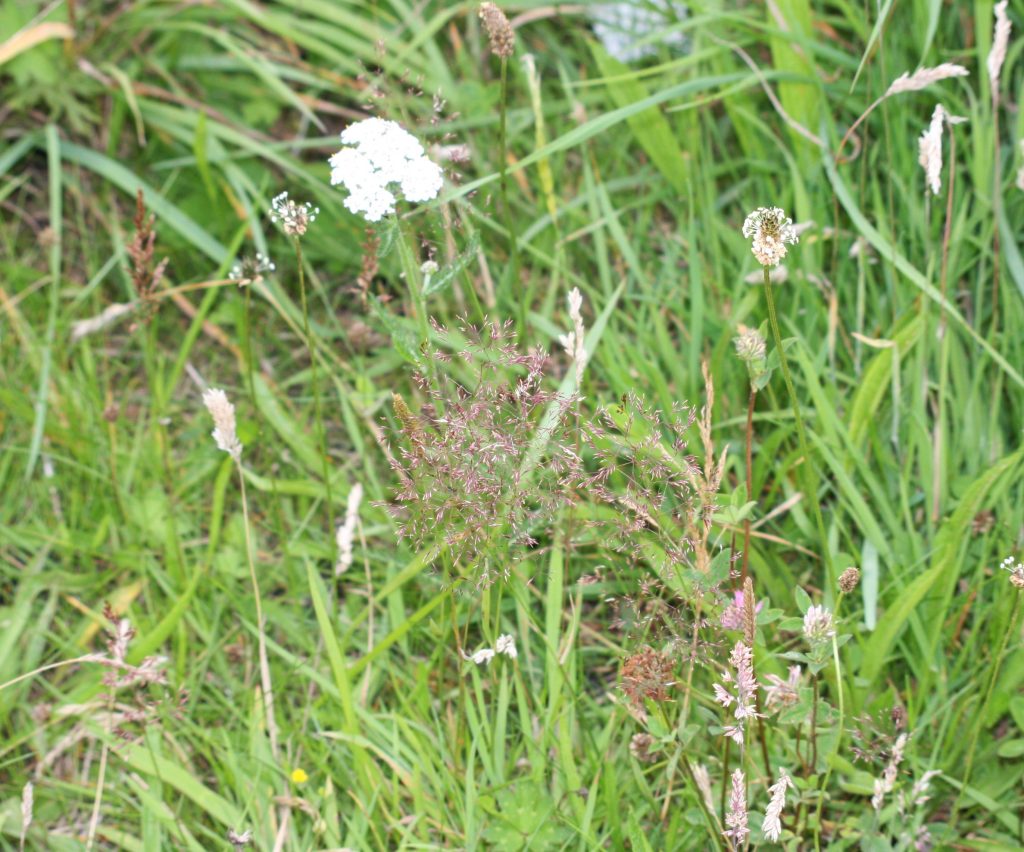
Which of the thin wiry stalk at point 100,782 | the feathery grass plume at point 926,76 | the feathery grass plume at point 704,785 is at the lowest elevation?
the feathery grass plume at point 704,785

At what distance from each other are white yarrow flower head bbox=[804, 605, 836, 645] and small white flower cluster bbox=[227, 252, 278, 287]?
1.12 m

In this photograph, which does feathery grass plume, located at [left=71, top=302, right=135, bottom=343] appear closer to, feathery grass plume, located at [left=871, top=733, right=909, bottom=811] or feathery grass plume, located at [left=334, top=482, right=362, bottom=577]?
feathery grass plume, located at [left=334, top=482, right=362, bottom=577]

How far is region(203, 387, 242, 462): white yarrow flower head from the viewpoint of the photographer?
6.36 ft

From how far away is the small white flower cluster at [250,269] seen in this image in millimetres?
2013

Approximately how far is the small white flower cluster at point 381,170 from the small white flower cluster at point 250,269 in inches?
10.3

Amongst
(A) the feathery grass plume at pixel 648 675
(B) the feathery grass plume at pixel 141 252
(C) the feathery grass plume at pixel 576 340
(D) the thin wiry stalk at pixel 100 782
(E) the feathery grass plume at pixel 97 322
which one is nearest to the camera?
(A) the feathery grass plume at pixel 648 675

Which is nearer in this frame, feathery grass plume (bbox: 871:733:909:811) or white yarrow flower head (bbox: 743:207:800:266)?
white yarrow flower head (bbox: 743:207:800:266)

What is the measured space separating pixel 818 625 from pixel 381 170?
1005mm

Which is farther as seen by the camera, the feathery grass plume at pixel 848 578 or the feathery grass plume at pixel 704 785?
the feathery grass plume at pixel 704 785

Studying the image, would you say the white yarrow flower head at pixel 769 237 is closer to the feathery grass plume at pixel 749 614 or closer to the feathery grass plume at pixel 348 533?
the feathery grass plume at pixel 749 614

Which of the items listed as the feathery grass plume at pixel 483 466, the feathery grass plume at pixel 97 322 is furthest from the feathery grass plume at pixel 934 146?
the feathery grass plume at pixel 97 322

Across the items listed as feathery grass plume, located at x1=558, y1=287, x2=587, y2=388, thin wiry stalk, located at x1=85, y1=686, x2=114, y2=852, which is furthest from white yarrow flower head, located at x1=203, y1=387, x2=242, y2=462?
feathery grass plume, located at x1=558, y1=287, x2=587, y2=388

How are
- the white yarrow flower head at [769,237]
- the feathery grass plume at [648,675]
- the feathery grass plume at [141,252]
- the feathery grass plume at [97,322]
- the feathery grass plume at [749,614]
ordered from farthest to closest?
1. the feathery grass plume at [97,322]
2. the feathery grass plume at [141,252]
3. the feathery grass plume at [648,675]
4. the feathery grass plume at [749,614]
5. the white yarrow flower head at [769,237]

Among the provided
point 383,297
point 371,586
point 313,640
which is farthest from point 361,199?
point 313,640
